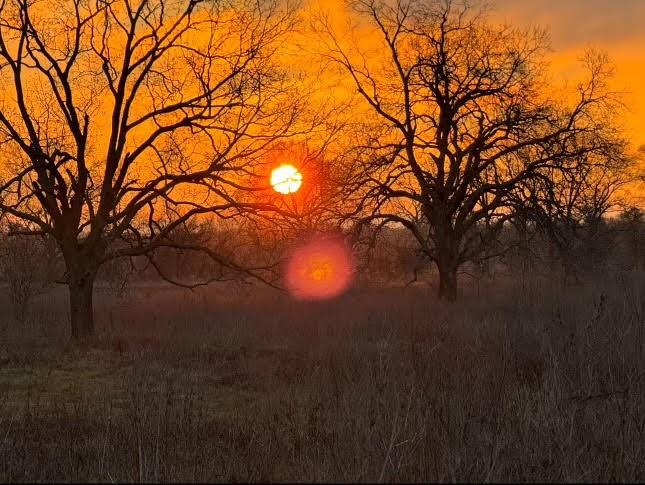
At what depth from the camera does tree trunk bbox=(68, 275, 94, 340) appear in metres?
13.3

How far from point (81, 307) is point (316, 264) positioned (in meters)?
6.18

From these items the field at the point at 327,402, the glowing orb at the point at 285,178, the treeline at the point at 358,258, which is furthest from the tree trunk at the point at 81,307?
the glowing orb at the point at 285,178

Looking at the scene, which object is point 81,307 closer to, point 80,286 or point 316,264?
point 80,286

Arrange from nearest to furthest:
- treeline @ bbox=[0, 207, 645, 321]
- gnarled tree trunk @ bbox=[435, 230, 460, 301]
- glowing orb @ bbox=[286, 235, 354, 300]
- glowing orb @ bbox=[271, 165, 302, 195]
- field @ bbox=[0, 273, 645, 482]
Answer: field @ bbox=[0, 273, 645, 482]
glowing orb @ bbox=[271, 165, 302, 195]
glowing orb @ bbox=[286, 235, 354, 300]
treeline @ bbox=[0, 207, 645, 321]
gnarled tree trunk @ bbox=[435, 230, 460, 301]

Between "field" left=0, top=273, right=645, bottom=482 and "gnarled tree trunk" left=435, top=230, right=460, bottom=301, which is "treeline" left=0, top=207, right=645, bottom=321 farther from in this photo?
"field" left=0, top=273, right=645, bottom=482

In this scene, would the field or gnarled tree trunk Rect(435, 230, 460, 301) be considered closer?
the field

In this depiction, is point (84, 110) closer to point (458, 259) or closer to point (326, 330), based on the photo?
point (326, 330)

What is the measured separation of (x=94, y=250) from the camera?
1338cm

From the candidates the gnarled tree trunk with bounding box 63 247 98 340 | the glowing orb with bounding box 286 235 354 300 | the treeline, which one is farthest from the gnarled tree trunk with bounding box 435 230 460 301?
the gnarled tree trunk with bounding box 63 247 98 340

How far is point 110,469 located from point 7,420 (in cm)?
287

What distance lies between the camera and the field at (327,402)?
12.7 feet

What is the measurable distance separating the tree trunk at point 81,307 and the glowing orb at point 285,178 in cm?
458

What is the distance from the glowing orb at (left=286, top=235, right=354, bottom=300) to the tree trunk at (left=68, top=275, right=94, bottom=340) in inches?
181

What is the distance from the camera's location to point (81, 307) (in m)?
13.4
